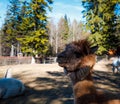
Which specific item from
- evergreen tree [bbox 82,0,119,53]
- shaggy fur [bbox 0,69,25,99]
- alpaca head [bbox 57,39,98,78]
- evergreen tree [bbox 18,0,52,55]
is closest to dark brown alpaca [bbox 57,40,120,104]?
alpaca head [bbox 57,39,98,78]

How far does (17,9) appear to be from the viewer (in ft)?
194

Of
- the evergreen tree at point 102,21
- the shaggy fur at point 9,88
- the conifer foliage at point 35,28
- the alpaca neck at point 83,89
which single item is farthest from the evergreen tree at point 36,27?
the alpaca neck at point 83,89

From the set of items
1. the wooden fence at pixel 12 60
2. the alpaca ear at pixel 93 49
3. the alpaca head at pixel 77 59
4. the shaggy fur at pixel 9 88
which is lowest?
the shaggy fur at pixel 9 88

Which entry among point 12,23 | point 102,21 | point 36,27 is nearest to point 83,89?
point 102,21

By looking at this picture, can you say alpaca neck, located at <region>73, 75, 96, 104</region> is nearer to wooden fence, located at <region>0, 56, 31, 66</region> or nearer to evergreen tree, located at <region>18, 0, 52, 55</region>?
wooden fence, located at <region>0, 56, 31, 66</region>

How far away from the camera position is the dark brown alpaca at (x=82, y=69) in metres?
2.75

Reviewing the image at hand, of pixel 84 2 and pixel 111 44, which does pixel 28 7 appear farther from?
pixel 111 44

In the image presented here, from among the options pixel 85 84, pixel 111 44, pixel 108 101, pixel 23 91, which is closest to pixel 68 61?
pixel 85 84

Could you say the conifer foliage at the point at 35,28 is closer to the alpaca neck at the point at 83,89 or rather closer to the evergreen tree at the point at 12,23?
the evergreen tree at the point at 12,23

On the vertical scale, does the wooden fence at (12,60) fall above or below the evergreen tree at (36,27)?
below

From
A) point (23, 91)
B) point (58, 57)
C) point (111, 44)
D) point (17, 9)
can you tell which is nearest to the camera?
point (58, 57)

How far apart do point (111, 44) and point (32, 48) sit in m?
12.4

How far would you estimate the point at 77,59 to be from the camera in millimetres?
2777

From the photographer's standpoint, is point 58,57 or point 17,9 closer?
point 58,57
